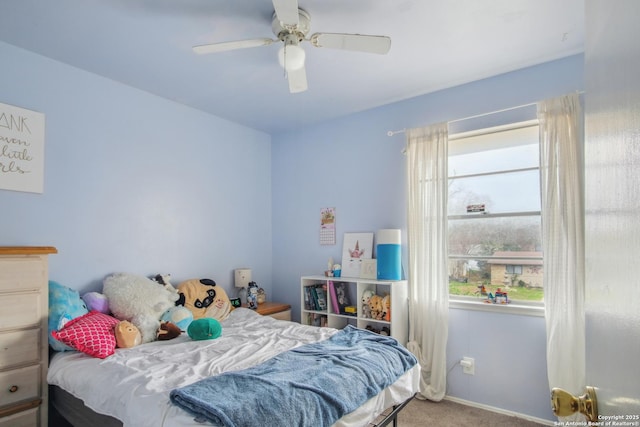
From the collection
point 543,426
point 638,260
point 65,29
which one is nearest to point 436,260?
point 543,426

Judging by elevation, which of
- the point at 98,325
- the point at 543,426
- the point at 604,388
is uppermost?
the point at 604,388

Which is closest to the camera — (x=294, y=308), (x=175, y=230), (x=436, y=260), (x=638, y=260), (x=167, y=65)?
(x=638, y=260)

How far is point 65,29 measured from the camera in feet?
7.30

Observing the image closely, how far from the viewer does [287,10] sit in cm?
170

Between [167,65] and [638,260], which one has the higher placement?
[167,65]

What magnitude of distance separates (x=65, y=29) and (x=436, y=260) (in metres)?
3.09

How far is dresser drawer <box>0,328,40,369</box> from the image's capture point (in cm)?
196

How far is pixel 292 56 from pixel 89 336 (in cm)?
208

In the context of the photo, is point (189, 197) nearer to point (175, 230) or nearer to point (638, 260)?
point (175, 230)

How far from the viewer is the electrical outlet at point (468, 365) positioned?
2.83 meters

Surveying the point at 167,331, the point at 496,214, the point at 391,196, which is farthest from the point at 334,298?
the point at 496,214

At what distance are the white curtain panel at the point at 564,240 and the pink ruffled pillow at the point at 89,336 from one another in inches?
114

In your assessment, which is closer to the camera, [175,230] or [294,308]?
[175,230]

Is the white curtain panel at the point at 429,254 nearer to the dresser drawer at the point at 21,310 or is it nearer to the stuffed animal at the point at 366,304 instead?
the stuffed animal at the point at 366,304
